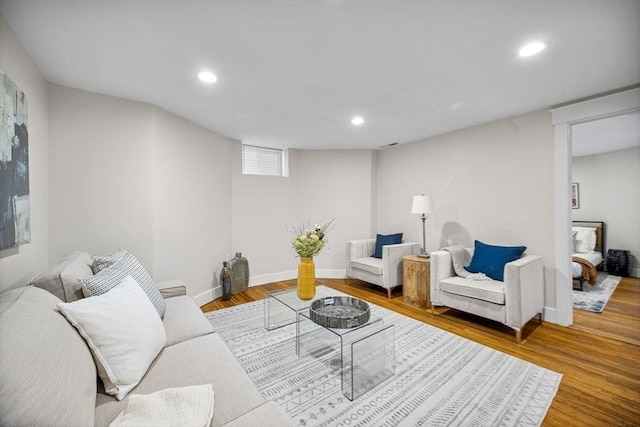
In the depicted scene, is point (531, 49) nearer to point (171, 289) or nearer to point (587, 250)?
point (171, 289)

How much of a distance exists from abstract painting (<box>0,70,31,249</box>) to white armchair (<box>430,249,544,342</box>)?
3.46 metres

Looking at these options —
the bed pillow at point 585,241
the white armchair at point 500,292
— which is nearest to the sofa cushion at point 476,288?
the white armchair at point 500,292

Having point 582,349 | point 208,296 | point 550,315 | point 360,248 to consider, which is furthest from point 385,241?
point 208,296

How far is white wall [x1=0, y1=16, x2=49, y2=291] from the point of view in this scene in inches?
60.4

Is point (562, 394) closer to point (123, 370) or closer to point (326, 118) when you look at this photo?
point (123, 370)

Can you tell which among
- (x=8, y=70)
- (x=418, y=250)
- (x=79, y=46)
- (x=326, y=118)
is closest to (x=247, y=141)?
(x=326, y=118)

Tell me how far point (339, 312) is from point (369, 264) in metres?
1.77

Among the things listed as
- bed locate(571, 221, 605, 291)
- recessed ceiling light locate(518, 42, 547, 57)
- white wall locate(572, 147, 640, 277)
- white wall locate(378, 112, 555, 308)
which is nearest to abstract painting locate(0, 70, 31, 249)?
recessed ceiling light locate(518, 42, 547, 57)

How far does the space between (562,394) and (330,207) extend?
3574 mm

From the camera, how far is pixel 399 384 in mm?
1880

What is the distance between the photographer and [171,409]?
947mm

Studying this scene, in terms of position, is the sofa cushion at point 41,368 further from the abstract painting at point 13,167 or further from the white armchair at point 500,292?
the white armchair at point 500,292

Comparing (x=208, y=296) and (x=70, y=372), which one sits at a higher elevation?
(x=70, y=372)

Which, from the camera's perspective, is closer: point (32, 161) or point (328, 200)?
point (32, 161)
